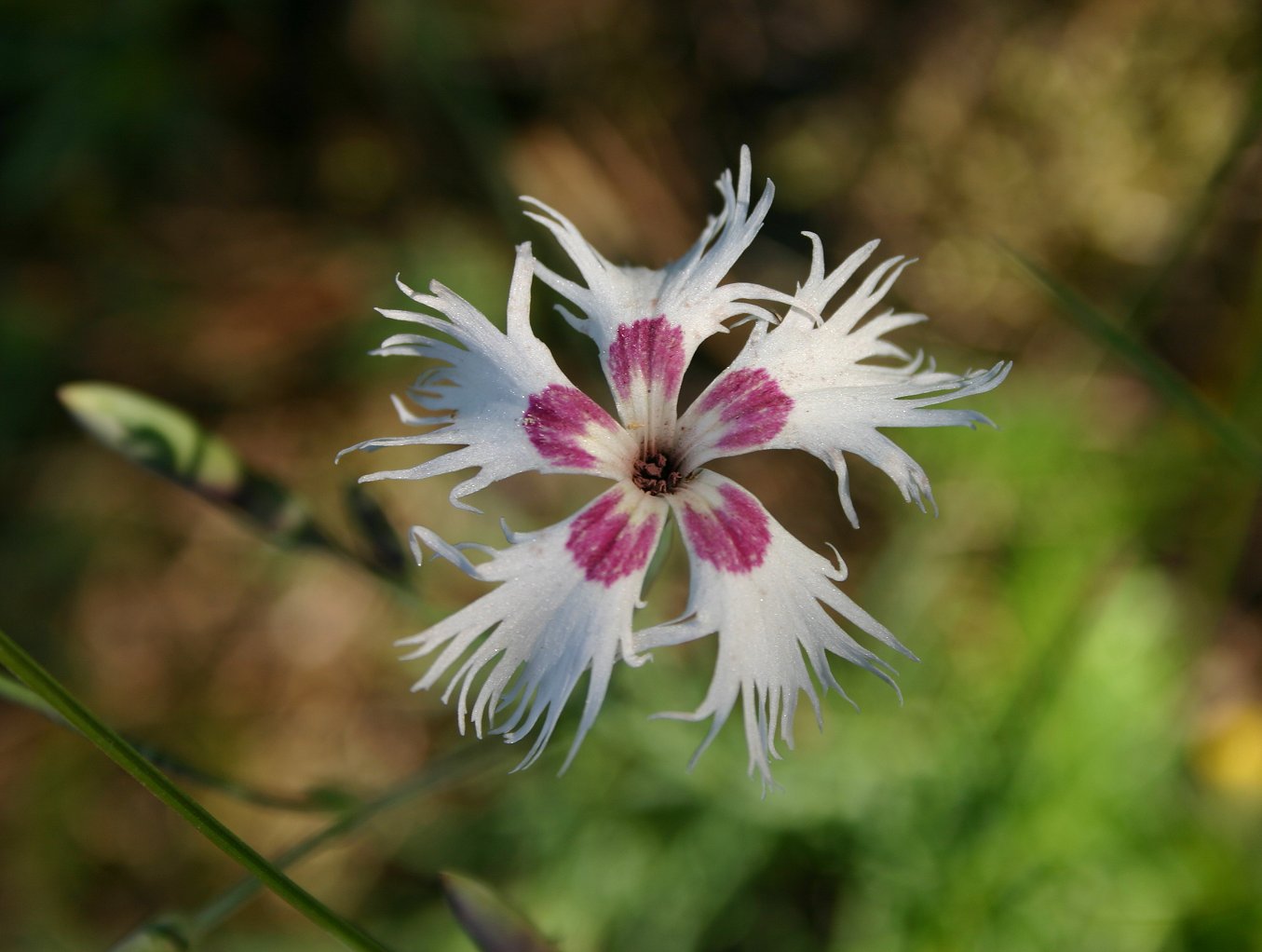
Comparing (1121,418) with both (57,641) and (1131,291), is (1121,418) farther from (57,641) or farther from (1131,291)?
(57,641)

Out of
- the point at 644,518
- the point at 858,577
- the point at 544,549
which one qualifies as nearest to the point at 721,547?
the point at 644,518

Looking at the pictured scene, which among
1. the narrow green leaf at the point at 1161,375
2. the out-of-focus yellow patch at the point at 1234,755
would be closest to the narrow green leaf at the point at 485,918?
the narrow green leaf at the point at 1161,375

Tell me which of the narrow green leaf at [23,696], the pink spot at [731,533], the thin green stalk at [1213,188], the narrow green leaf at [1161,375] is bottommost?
the narrow green leaf at [23,696]

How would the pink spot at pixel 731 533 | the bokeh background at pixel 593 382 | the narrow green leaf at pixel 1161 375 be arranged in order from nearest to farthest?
the pink spot at pixel 731 533 → the narrow green leaf at pixel 1161 375 → the bokeh background at pixel 593 382

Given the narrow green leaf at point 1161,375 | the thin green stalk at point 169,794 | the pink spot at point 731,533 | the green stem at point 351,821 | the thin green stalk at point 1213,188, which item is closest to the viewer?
the thin green stalk at point 169,794

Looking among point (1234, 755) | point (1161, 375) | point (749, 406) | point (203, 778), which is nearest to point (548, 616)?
point (749, 406)

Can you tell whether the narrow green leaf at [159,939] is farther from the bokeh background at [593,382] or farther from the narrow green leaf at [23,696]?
the bokeh background at [593,382]

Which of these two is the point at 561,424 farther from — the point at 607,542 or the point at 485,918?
the point at 485,918
